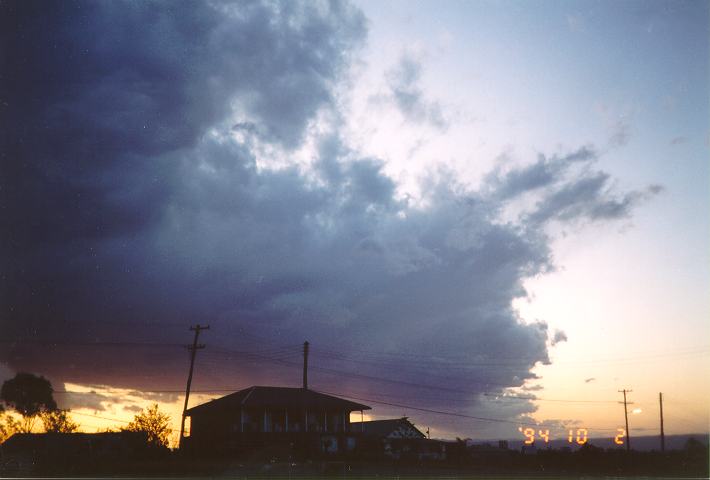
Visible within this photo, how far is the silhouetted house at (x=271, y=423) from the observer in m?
56.6

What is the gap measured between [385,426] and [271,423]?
26746mm

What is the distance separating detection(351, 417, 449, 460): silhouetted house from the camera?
2771 inches

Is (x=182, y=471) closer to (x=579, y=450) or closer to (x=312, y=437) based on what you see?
(x=312, y=437)

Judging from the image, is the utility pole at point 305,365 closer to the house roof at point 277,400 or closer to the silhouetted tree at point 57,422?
the house roof at point 277,400

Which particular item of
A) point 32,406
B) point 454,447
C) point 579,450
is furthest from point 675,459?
point 32,406

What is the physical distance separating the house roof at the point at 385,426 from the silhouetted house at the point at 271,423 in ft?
44.1

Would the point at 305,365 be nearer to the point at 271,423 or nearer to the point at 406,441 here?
the point at 271,423

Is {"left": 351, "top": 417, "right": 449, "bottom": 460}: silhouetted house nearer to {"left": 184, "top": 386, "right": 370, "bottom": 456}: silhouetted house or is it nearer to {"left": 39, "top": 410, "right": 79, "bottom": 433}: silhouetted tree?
{"left": 184, "top": 386, "right": 370, "bottom": 456}: silhouetted house

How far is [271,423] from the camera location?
5788cm

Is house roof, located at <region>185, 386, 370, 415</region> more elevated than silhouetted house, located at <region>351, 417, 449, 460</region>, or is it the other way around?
house roof, located at <region>185, 386, 370, 415</region>

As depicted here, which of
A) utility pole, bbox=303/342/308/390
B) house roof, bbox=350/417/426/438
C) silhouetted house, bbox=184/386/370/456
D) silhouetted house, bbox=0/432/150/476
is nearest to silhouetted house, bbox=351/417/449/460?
house roof, bbox=350/417/426/438

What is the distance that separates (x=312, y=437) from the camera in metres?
58.7

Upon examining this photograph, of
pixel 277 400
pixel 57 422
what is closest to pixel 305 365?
pixel 277 400

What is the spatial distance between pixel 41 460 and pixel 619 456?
187ft
